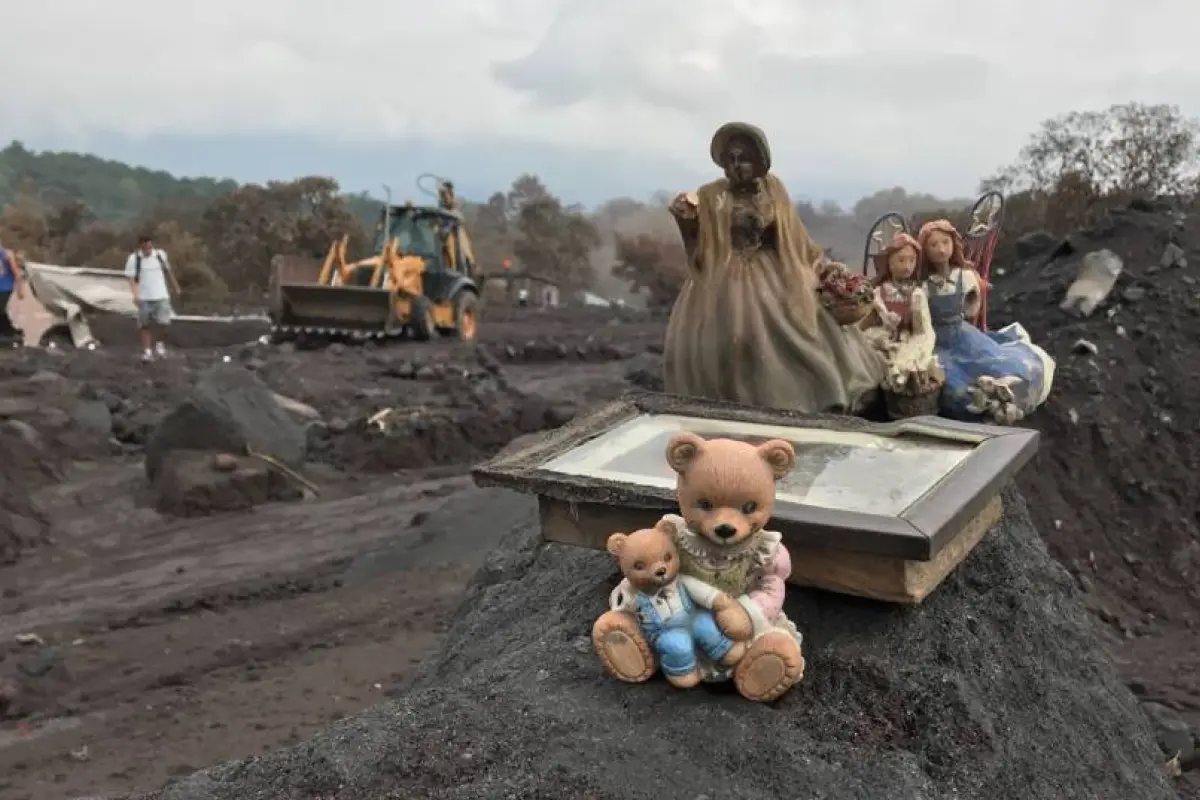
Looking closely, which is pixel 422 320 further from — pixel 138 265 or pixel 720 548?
pixel 720 548

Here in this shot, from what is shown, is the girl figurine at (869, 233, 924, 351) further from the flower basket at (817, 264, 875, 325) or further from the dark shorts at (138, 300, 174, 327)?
the dark shorts at (138, 300, 174, 327)

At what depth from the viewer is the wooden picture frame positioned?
2.12 m

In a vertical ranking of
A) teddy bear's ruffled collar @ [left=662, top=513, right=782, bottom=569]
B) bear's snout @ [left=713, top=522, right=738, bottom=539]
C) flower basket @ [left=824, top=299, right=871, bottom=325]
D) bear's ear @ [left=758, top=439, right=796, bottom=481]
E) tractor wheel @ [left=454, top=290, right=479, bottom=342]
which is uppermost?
flower basket @ [left=824, top=299, right=871, bottom=325]

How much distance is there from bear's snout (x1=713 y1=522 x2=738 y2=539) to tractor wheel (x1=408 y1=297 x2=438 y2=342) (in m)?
12.1

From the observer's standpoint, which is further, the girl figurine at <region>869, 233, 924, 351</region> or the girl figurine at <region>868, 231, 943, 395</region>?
the girl figurine at <region>869, 233, 924, 351</region>

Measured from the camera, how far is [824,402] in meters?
3.15

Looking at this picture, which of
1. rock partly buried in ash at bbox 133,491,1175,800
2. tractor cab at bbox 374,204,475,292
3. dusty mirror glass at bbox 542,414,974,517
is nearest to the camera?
rock partly buried in ash at bbox 133,491,1175,800

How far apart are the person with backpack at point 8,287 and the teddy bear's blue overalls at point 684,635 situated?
12.1m

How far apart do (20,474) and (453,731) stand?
6045 millimetres

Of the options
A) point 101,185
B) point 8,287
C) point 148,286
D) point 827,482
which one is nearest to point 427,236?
point 148,286

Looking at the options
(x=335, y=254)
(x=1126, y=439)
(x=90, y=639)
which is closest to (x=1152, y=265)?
(x=1126, y=439)

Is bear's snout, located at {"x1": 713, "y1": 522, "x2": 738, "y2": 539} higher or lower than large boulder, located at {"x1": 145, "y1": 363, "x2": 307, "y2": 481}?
higher

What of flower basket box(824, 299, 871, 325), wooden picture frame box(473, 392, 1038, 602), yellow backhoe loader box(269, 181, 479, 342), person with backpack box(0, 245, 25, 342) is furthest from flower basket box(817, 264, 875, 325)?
person with backpack box(0, 245, 25, 342)

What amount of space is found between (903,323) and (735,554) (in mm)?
1873
